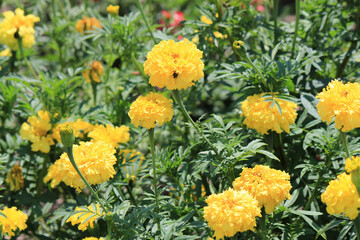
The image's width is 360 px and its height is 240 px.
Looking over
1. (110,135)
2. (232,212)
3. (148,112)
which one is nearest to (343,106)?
(232,212)

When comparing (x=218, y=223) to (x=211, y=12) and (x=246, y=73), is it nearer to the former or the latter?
(x=246, y=73)

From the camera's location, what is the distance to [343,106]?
1708 mm

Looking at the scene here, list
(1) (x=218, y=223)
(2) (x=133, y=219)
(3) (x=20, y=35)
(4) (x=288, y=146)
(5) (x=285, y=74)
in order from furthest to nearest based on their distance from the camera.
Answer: (3) (x=20, y=35) → (4) (x=288, y=146) → (5) (x=285, y=74) → (2) (x=133, y=219) → (1) (x=218, y=223)

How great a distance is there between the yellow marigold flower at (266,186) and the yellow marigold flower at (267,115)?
0.23 metres

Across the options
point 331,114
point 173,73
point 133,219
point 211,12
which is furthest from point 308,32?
point 133,219

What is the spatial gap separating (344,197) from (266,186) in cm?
27

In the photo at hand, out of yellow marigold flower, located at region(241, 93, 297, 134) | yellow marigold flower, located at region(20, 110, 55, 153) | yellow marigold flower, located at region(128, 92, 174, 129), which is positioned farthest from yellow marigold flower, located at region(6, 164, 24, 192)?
yellow marigold flower, located at region(241, 93, 297, 134)

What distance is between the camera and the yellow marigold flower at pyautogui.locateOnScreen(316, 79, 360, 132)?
1700mm

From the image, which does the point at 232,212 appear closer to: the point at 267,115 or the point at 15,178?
the point at 267,115

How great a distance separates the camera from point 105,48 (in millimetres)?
3084

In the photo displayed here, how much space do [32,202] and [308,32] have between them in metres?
1.82

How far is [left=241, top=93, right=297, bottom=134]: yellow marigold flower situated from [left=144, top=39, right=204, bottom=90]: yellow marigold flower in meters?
0.29

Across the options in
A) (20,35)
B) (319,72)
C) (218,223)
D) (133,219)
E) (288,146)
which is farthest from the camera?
(20,35)

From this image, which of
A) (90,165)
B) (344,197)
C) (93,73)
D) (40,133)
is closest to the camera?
(344,197)
